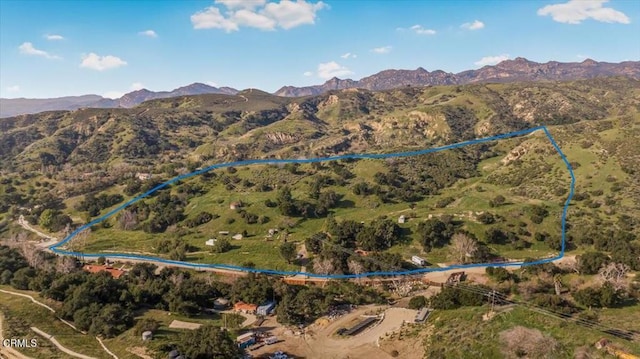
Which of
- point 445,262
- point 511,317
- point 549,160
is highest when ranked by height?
point 549,160

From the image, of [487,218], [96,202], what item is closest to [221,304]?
[487,218]

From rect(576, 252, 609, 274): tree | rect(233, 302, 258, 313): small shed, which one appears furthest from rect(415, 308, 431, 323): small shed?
rect(576, 252, 609, 274): tree

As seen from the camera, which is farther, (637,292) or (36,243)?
(36,243)

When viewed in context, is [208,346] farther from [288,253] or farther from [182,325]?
[288,253]

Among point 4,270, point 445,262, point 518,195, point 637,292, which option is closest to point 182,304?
point 4,270

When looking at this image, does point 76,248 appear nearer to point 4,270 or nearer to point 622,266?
point 4,270

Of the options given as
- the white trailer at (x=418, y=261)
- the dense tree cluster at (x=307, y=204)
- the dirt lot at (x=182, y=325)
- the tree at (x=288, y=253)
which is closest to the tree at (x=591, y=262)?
the white trailer at (x=418, y=261)

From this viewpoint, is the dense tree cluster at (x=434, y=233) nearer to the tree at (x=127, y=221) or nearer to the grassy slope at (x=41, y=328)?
the grassy slope at (x=41, y=328)
